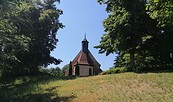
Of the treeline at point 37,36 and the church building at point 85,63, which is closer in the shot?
the treeline at point 37,36

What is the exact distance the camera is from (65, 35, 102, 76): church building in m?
64.6

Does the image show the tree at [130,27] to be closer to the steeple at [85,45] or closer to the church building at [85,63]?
the church building at [85,63]

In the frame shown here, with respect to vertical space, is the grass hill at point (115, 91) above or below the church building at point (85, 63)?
below

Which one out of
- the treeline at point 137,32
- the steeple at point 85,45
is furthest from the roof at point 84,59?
the treeline at point 137,32

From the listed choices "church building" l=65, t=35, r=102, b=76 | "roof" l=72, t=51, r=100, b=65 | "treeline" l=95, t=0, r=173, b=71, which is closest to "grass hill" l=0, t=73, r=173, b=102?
"treeline" l=95, t=0, r=173, b=71

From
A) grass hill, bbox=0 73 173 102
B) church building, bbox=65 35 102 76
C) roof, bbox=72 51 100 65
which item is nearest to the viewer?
grass hill, bbox=0 73 173 102

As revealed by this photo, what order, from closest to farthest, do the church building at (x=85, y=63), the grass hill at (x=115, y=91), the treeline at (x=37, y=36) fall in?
the grass hill at (x=115, y=91), the treeline at (x=37, y=36), the church building at (x=85, y=63)

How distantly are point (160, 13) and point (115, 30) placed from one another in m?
18.6

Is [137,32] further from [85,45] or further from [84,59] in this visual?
[85,45]

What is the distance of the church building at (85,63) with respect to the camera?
64.6 meters

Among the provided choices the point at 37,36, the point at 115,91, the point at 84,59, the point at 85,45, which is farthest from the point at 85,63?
the point at 115,91

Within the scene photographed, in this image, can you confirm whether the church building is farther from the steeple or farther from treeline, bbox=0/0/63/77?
treeline, bbox=0/0/63/77

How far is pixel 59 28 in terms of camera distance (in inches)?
1921

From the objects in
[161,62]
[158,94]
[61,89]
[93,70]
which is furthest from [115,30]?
[93,70]
